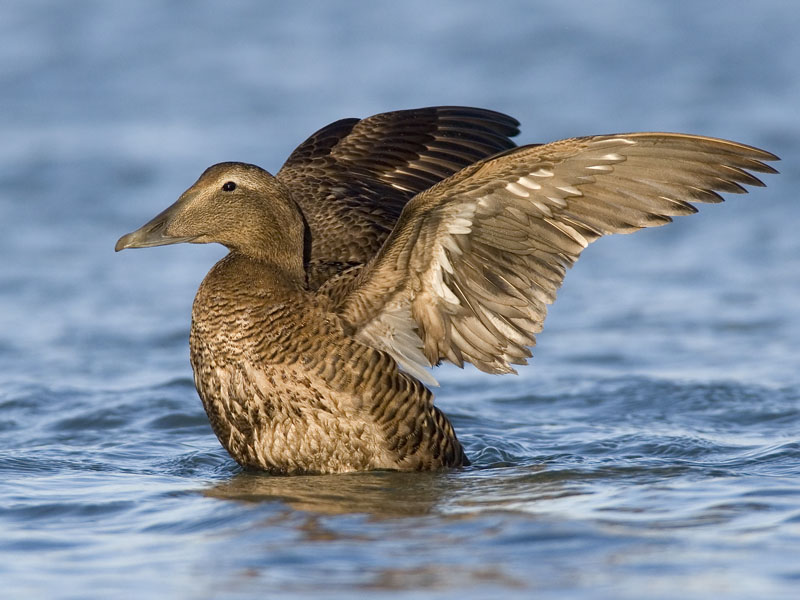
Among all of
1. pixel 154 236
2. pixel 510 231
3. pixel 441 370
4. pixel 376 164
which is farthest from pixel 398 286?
pixel 441 370

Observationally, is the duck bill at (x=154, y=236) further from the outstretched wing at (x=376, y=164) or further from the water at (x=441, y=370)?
the water at (x=441, y=370)

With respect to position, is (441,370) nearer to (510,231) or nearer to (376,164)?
(376,164)

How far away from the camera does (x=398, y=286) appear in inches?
222

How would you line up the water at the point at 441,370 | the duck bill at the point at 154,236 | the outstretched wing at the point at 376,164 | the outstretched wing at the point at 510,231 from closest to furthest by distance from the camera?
the water at the point at 441,370 → the outstretched wing at the point at 510,231 → the duck bill at the point at 154,236 → the outstretched wing at the point at 376,164

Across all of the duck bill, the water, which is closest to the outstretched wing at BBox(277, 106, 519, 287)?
the duck bill

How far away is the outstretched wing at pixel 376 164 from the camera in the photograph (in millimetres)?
6594

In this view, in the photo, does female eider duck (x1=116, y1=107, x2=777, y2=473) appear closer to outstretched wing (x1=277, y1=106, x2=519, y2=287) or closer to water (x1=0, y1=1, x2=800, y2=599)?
water (x1=0, y1=1, x2=800, y2=599)

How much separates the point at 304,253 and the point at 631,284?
468 cm

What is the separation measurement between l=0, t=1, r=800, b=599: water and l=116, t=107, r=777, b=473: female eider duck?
0.26 meters

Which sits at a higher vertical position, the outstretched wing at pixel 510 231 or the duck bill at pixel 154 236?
the duck bill at pixel 154 236

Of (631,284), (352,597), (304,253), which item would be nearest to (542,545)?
(352,597)

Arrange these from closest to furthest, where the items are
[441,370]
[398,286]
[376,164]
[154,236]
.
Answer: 1. [398,286]
2. [154,236]
3. [376,164]
4. [441,370]

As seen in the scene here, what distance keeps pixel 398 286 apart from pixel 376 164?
1.77 metres

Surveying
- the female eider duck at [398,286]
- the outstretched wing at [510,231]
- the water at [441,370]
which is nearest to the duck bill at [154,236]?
the female eider duck at [398,286]
